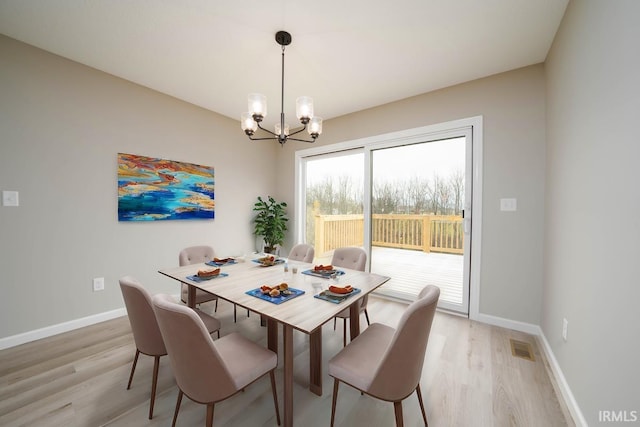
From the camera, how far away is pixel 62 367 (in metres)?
1.89

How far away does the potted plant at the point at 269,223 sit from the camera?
13.5ft

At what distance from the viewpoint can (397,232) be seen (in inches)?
133

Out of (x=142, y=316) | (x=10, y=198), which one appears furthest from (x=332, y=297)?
(x=10, y=198)

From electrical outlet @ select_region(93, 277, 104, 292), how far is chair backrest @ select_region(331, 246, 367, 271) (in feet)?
8.35

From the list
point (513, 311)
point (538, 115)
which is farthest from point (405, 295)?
point (538, 115)

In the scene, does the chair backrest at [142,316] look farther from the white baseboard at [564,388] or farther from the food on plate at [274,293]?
the white baseboard at [564,388]

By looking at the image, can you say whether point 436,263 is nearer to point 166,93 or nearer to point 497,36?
point 497,36

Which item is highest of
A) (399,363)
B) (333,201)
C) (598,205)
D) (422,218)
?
(333,201)

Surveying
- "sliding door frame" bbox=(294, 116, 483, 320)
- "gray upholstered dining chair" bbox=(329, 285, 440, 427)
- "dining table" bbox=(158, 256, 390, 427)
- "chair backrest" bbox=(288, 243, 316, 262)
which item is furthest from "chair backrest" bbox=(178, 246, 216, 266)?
"sliding door frame" bbox=(294, 116, 483, 320)

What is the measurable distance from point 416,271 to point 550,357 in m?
1.61

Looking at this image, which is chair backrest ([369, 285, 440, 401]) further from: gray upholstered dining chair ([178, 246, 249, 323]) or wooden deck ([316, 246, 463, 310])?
wooden deck ([316, 246, 463, 310])

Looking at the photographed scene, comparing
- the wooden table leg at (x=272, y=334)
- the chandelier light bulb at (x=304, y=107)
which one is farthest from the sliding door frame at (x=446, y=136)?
the wooden table leg at (x=272, y=334)

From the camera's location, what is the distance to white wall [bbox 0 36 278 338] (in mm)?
2168

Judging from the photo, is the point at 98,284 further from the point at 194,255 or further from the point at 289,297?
the point at 289,297
